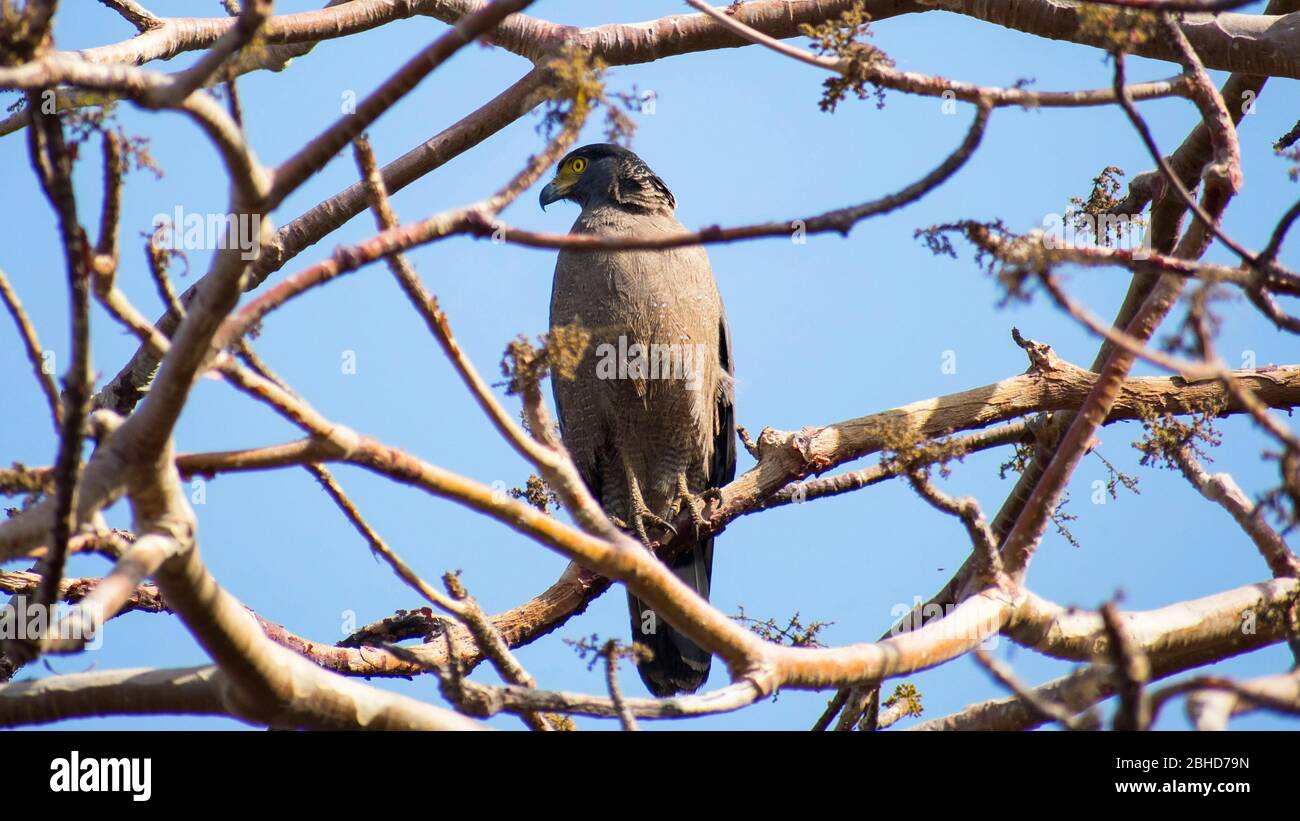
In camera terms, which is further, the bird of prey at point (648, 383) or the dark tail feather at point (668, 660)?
the bird of prey at point (648, 383)

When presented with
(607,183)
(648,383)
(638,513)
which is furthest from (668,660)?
(607,183)

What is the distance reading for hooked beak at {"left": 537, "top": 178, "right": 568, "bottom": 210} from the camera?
7.39 metres

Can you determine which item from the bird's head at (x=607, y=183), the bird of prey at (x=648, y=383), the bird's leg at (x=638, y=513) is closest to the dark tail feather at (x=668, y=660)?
the bird of prey at (x=648, y=383)

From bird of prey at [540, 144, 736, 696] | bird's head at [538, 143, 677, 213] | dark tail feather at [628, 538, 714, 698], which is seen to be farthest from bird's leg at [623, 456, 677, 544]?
bird's head at [538, 143, 677, 213]

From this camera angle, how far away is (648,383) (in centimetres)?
658

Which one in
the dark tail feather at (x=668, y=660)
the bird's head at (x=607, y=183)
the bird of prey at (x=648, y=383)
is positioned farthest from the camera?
the bird's head at (x=607, y=183)

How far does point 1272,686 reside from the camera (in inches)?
101

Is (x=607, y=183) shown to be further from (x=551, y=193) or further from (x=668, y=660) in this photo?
(x=668, y=660)

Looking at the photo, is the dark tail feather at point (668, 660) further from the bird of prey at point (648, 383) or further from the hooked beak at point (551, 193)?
the hooked beak at point (551, 193)

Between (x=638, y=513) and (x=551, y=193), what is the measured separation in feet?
7.44

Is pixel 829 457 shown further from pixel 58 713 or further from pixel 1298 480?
pixel 58 713

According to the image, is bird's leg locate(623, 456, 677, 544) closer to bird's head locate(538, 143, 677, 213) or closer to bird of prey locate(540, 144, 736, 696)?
bird of prey locate(540, 144, 736, 696)

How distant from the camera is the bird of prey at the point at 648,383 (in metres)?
6.43

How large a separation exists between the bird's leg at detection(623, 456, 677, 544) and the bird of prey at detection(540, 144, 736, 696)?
0.01 meters
